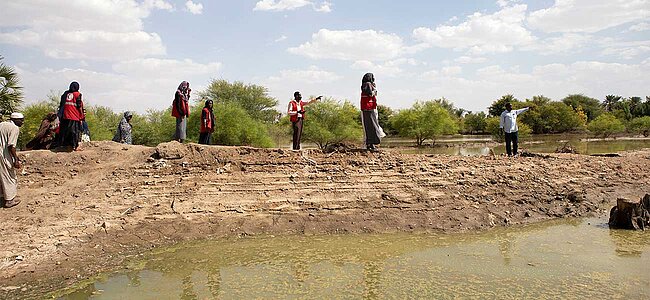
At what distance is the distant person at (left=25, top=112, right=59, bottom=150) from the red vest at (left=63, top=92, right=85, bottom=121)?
34.0 inches

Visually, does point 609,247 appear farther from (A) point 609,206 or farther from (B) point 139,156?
(B) point 139,156

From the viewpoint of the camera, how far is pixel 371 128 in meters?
9.51

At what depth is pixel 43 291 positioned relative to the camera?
4887 mm

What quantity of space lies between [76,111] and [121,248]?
11.6ft

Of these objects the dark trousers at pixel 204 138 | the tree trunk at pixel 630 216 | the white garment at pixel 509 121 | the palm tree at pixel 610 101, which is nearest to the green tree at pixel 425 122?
the white garment at pixel 509 121

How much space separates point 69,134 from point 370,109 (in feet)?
19.3

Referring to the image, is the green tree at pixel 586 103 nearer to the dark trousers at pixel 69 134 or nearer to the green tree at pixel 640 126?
the green tree at pixel 640 126

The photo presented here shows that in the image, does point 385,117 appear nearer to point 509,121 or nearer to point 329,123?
point 329,123

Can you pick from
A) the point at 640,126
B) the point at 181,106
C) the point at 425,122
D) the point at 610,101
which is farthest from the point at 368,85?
the point at 610,101

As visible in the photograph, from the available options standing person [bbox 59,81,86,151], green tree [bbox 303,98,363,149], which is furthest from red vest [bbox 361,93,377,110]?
green tree [bbox 303,98,363,149]

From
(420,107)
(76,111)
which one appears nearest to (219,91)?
(420,107)

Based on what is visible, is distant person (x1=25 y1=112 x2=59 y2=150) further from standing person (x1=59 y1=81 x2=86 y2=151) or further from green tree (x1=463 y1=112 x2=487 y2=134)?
green tree (x1=463 y1=112 x2=487 y2=134)

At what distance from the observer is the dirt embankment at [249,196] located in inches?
257

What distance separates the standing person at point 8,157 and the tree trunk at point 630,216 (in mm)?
9409
